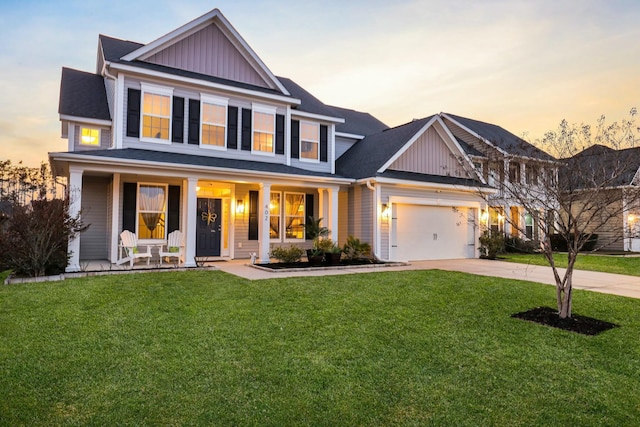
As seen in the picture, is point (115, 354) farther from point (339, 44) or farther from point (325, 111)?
point (339, 44)

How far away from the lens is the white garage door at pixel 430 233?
1345 centimetres

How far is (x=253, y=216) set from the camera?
13047mm

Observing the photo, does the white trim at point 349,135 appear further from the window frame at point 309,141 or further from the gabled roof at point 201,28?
the gabled roof at point 201,28

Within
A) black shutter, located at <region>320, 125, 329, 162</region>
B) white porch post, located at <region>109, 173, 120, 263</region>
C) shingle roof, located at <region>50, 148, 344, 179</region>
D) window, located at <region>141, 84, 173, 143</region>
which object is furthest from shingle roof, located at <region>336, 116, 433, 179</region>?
white porch post, located at <region>109, 173, 120, 263</region>

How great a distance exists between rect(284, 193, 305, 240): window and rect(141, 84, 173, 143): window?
468cm

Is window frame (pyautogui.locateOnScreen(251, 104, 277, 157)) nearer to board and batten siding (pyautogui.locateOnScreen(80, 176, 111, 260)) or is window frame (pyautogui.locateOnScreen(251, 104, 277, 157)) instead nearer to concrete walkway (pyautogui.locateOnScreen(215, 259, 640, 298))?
concrete walkway (pyautogui.locateOnScreen(215, 259, 640, 298))

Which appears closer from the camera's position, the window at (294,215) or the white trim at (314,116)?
the white trim at (314,116)

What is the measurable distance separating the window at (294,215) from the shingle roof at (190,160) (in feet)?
4.95

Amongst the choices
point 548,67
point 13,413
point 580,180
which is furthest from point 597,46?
point 13,413

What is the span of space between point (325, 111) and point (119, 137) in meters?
7.32

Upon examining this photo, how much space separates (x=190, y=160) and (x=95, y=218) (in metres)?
3.92

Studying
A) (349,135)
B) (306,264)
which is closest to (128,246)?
(306,264)

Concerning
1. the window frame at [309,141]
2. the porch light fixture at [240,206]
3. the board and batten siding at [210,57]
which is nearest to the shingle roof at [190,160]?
the window frame at [309,141]

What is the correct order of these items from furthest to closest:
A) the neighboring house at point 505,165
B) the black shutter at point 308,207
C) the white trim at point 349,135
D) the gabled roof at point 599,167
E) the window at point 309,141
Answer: the white trim at point 349,135
the black shutter at point 308,207
the window at point 309,141
the neighboring house at point 505,165
the gabled roof at point 599,167
